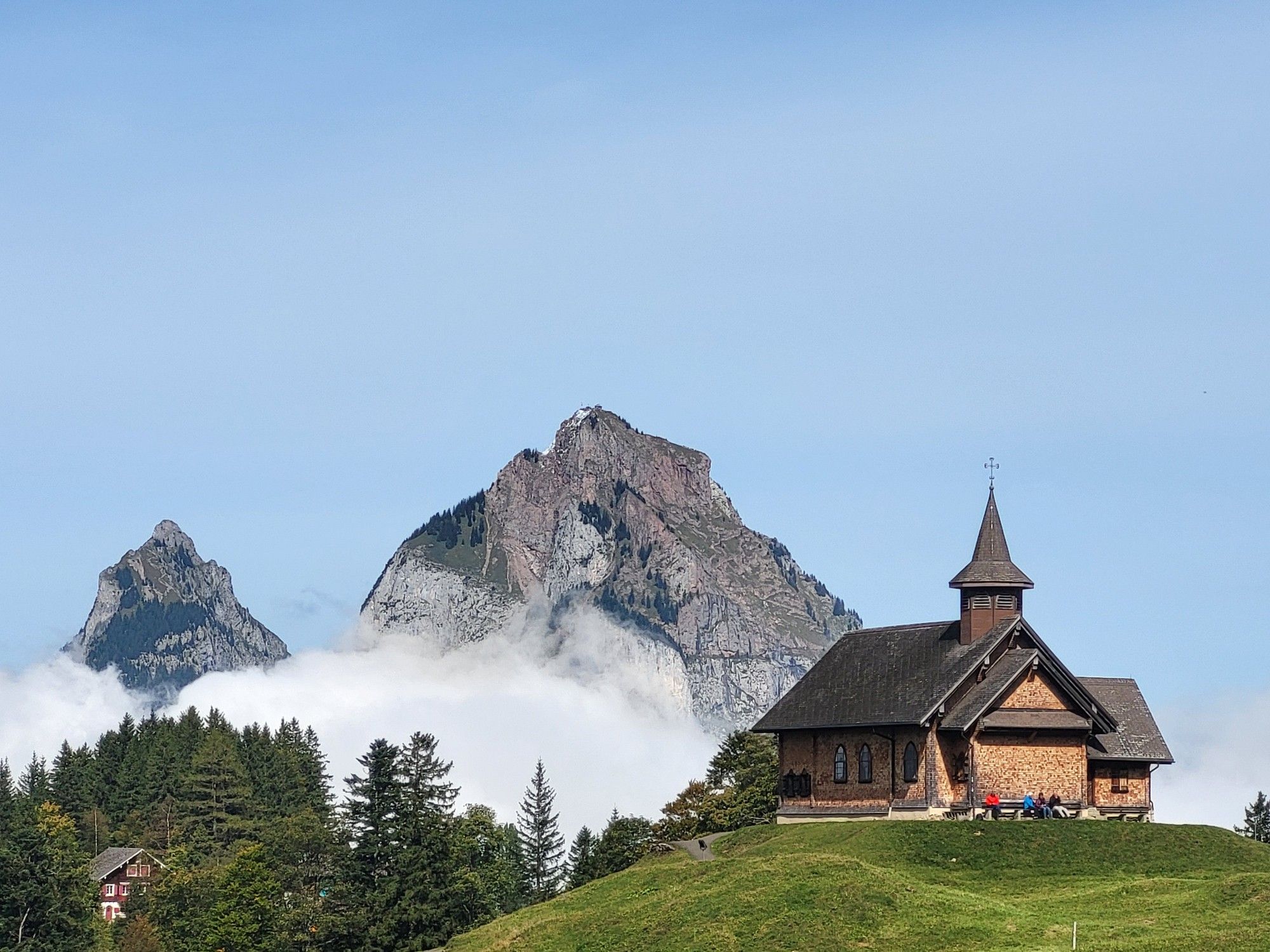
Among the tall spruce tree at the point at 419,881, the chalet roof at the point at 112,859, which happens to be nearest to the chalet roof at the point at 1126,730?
the tall spruce tree at the point at 419,881

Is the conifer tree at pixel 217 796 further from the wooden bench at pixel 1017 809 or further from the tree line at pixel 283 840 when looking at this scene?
the wooden bench at pixel 1017 809

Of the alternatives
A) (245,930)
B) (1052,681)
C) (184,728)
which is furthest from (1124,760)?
(184,728)

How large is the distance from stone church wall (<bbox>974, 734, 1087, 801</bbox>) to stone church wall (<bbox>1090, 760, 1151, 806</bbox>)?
501 centimetres

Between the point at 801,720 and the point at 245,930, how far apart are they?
42.0 m

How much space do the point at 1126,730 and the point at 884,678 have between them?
11.3 m

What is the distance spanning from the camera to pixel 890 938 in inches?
2085

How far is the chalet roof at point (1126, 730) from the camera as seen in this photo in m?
79.8

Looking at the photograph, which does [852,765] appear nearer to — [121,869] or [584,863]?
[584,863]

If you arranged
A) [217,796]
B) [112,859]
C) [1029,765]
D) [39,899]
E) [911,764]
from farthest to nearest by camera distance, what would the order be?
[112,859]
[217,796]
[39,899]
[911,764]
[1029,765]

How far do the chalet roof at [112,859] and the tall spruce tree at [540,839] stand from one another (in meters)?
30.9

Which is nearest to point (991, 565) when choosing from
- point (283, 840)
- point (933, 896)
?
point (933, 896)

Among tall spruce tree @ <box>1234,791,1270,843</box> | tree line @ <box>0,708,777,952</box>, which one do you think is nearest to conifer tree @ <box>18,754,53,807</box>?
tree line @ <box>0,708,777,952</box>

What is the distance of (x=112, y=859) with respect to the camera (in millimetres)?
150625

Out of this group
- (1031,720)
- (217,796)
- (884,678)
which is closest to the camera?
(1031,720)
